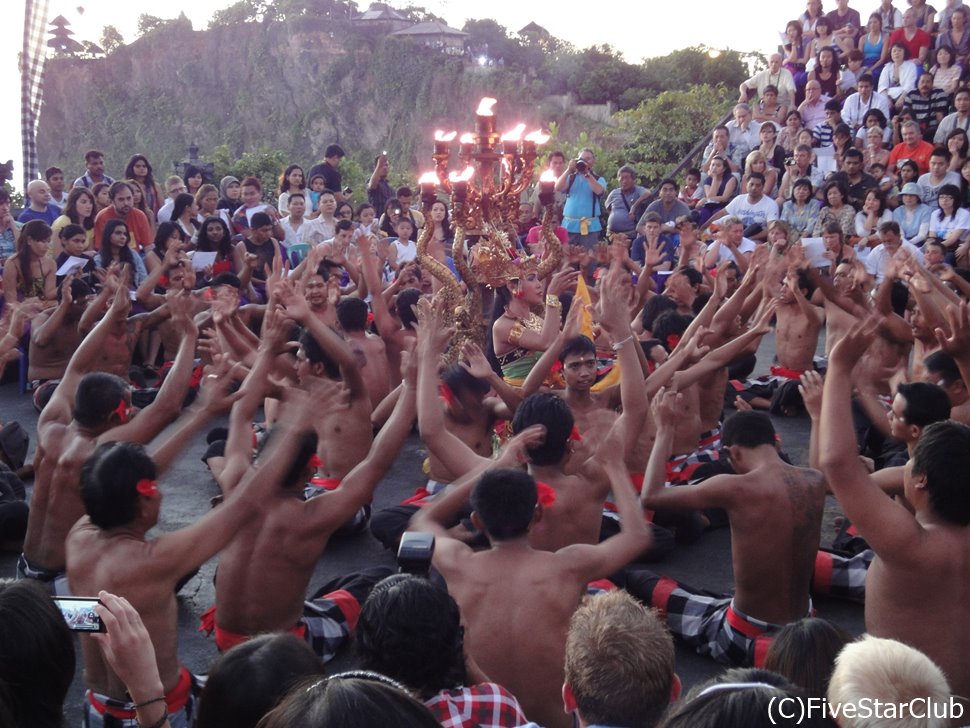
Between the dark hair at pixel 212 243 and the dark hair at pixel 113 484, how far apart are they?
676 cm

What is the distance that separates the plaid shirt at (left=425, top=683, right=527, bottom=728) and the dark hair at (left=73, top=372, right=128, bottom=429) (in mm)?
2451

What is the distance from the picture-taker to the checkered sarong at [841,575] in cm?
468

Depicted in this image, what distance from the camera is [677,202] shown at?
11.5 meters

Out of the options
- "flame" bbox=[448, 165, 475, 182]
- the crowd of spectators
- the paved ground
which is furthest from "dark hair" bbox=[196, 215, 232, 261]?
"flame" bbox=[448, 165, 475, 182]

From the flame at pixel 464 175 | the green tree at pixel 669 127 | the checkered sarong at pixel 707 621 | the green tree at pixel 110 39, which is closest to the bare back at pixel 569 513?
the checkered sarong at pixel 707 621

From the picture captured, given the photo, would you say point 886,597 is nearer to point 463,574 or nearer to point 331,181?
point 463,574

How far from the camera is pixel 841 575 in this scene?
185 inches

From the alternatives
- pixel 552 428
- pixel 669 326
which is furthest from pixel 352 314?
pixel 552 428

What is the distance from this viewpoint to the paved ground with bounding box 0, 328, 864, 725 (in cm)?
436

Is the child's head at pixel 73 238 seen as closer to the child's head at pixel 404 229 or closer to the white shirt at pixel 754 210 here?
the child's head at pixel 404 229

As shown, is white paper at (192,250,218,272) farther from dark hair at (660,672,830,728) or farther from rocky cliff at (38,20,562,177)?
rocky cliff at (38,20,562,177)

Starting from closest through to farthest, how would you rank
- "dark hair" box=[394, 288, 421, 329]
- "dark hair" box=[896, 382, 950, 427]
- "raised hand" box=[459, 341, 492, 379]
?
"dark hair" box=[896, 382, 950, 427], "raised hand" box=[459, 341, 492, 379], "dark hair" box=[394, 288, 421, 329]

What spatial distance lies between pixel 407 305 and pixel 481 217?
0.86m

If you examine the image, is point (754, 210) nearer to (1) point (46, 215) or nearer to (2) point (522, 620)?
(1) point (46, 215)
